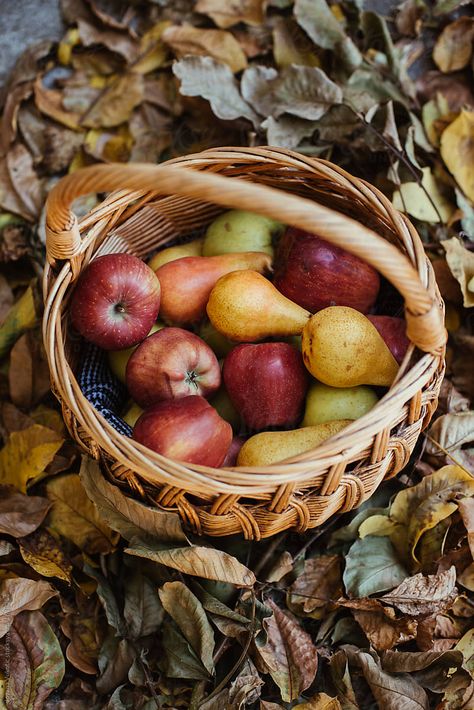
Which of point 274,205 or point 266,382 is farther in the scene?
point 266,382

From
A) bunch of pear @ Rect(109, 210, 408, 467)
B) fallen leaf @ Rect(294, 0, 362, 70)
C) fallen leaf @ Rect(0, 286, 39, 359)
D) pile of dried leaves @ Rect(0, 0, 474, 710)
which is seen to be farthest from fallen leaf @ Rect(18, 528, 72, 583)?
fallen leaf @ Rect(294, 0, 362, 70)

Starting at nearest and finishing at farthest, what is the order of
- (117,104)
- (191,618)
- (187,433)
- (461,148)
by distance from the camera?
(187,433), (191,618), (461,148), (117,104)

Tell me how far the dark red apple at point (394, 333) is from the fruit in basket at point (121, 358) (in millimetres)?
332

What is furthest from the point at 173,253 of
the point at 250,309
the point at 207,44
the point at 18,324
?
the point at 207,44

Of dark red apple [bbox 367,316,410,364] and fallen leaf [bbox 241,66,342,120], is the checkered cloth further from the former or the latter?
fallen leaf [bbox 241,66,342,120]

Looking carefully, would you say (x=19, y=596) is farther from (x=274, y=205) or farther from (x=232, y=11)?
(x=232, y=11)

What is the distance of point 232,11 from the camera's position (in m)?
1.42

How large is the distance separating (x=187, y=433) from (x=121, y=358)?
24 cm

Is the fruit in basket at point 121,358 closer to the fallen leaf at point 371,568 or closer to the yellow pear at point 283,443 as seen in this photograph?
the yellow pear at point 283,443

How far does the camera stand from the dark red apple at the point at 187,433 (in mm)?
854

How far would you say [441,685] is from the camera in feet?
3.09

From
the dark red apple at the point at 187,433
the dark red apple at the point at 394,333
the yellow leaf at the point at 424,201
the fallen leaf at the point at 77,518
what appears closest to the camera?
the dark red apple at the point at 187,433

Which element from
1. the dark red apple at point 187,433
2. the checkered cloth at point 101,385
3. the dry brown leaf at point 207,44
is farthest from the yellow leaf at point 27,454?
the dry brown leaf at point 207,44

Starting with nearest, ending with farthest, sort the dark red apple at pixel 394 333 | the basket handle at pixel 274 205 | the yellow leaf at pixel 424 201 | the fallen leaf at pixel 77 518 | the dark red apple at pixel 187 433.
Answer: the basket handle at pixel 274 205, the dark red apple at pixel 187 433, the dark red apple at pixel 394 333, the fallen leaf at pixel 77 518, the yellow leaf at pixel 424 201
